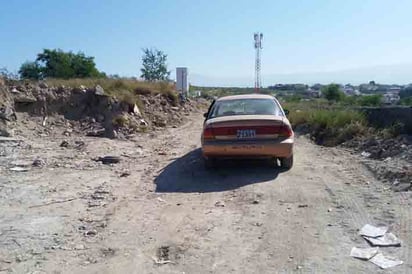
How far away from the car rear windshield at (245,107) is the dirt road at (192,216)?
1.09 meters

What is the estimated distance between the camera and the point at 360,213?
19.4 feet

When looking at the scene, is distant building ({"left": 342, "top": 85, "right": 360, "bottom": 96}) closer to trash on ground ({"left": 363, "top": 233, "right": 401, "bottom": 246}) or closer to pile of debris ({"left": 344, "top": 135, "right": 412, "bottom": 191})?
pile of debris ({"left": 344, "top": 135, "right": 412, "bottom": 191})

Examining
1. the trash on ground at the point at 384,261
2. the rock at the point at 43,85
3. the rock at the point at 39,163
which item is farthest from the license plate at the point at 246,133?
the rock at the point at 43,85

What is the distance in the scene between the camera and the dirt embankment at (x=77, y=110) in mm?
15484

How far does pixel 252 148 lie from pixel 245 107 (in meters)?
1.32

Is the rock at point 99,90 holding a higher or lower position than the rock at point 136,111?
higher

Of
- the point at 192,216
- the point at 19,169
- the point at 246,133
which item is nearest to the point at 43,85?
the point at 19,169

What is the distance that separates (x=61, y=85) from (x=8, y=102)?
129 inches

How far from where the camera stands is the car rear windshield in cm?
907

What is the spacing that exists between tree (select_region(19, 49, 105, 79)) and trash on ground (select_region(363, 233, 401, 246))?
1791 inches

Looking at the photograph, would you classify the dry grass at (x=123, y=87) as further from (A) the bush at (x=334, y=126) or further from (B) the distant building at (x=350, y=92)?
(B) the distant building at (x=350, y=92)

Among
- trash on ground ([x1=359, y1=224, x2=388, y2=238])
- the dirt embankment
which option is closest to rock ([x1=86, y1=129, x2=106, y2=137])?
the dirt embankment

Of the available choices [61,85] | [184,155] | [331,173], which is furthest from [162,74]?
[331,173]

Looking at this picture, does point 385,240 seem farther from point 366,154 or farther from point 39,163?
point 39,163
